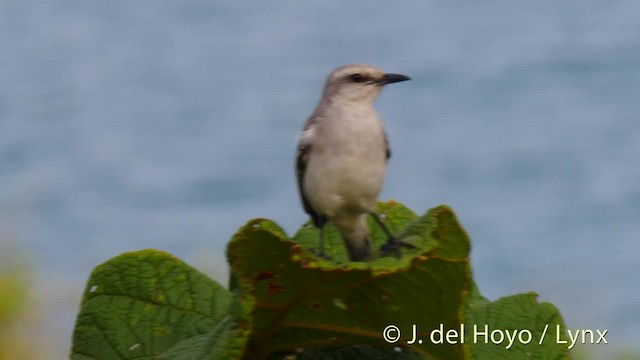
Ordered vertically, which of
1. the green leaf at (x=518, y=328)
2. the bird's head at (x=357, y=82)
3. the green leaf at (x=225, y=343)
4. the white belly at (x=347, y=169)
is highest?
the bird's head at (x=357, y=82)

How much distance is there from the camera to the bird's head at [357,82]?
3.56m

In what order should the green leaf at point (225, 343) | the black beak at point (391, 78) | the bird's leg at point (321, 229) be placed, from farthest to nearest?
the black beak at point (391, 78), the bird's leg at point (321, 229), the green leaf at point (225, 343)

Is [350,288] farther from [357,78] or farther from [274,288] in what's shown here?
[357,78]

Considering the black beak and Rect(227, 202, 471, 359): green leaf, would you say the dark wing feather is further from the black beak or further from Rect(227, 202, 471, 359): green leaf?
Rect(227, 202, 471, 359): green leaf

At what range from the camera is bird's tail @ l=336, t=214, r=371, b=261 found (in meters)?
2.54

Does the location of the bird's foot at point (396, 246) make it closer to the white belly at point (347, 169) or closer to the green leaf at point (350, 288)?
the green leaf at point (350, 288)

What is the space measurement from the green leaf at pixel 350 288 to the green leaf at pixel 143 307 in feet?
0.77

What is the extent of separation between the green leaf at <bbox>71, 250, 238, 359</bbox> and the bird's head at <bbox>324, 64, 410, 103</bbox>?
4.97 feet

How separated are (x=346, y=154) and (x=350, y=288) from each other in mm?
1455

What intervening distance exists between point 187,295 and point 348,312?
39 centimetres

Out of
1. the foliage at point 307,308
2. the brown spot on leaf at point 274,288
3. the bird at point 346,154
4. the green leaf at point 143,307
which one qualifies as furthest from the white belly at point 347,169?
the brown spot on leaf at point 274,288

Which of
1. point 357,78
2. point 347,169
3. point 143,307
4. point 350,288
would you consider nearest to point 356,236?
point 347,169

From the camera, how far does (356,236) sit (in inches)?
108

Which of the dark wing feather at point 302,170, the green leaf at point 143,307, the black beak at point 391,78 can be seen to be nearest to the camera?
the green leaf at point 143,307
